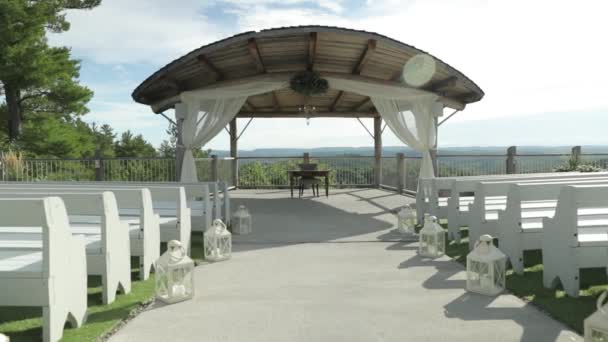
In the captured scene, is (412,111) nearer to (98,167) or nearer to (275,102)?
(275,102)

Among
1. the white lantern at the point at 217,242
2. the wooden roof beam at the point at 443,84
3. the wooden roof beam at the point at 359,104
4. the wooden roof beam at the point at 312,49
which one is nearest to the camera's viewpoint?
the white lantern at the point at 217,242

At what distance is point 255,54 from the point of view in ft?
25.7

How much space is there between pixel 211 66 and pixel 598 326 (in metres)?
7.77

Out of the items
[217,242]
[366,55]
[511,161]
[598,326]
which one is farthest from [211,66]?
[598,326]

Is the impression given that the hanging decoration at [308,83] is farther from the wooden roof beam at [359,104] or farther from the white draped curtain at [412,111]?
the wooden roof beam at [359,104]

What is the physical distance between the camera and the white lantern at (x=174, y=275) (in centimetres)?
310

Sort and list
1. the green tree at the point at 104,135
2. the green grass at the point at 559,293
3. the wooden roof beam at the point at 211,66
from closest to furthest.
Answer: the green grass at the point at 559,293 < the wooden roof beam at the point at 211,66 < the green tree at the point at 104,135

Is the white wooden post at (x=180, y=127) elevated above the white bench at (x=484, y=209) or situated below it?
above

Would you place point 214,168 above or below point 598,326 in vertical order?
above

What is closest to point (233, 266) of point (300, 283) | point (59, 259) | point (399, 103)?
point (300, 283)

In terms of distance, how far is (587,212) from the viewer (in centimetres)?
382

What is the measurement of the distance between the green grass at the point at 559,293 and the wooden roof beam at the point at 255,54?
509cm

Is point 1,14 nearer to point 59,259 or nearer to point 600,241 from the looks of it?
point 59,259

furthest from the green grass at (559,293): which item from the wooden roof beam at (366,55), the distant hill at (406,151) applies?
the distant hill at (406,151)
